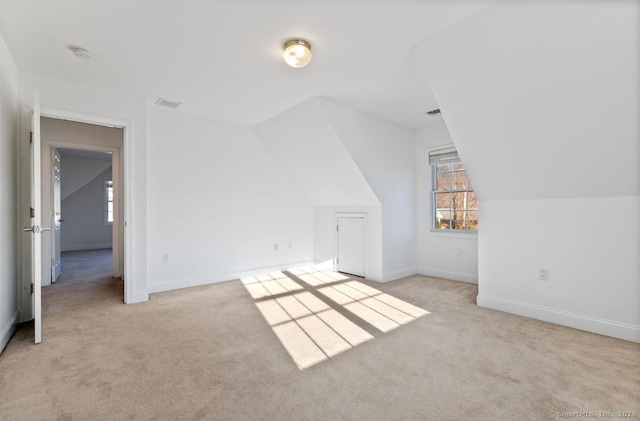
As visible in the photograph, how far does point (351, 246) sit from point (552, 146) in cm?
285

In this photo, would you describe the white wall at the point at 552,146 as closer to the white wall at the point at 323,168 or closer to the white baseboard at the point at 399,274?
the white baseboard at the point at 399,274

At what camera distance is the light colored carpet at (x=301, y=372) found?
156 centimetres

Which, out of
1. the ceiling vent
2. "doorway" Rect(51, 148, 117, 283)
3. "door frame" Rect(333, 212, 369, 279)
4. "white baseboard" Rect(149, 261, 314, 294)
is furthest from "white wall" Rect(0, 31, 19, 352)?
"doorway" Rect(51, 148, 117, 283)

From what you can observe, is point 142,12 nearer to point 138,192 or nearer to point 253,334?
point 138,192

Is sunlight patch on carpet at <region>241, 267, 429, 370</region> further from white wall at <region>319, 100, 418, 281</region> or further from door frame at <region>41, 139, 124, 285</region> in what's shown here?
door frame at <region>41, 139, 124, 285</region>

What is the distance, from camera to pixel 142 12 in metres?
1.94

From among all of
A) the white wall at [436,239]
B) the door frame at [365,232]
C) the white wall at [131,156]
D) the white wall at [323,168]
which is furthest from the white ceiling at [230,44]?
the door frame at [365,232]

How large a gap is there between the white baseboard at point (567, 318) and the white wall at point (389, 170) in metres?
1.44

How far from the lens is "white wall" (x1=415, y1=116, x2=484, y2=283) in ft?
13.7

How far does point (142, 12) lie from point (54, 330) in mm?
2671

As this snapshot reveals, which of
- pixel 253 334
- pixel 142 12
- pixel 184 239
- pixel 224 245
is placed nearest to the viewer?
pixel 142 12

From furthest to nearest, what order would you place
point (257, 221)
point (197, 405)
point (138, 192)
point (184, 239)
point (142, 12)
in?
point (257, 221) < point (184, 239) < point (138, 192) < point (142, 12) < point (197, 405)

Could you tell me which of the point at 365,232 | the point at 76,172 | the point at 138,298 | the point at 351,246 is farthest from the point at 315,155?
the point at 76,172

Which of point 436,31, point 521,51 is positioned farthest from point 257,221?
point 521,51
